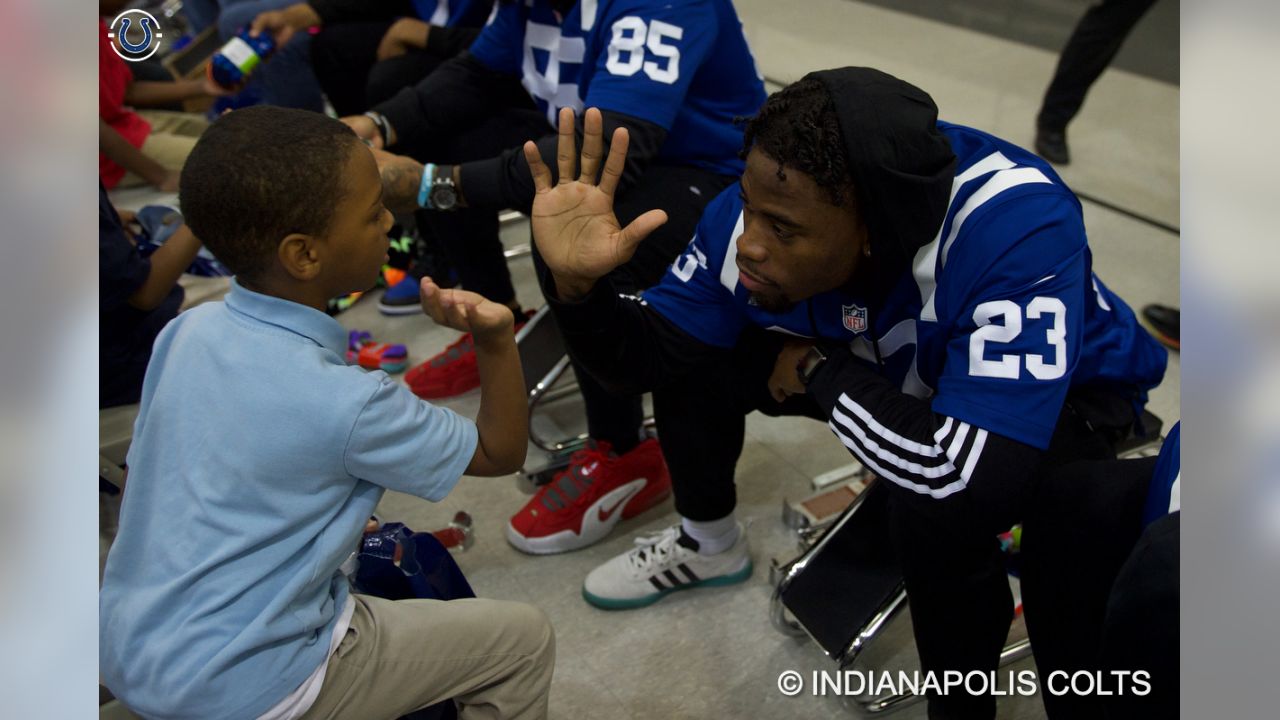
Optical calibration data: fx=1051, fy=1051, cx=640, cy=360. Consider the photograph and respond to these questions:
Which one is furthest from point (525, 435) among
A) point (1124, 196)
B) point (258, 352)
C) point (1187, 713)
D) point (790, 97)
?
point (1124, 196)

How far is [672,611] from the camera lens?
6.12 feet

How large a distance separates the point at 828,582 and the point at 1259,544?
1132mm

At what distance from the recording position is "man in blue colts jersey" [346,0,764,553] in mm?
1786

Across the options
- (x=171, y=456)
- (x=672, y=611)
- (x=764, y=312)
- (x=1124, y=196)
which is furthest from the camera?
(x=1124, y=196)

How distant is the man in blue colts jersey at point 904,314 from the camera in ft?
3.97

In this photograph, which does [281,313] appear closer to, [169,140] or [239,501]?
[239,501]

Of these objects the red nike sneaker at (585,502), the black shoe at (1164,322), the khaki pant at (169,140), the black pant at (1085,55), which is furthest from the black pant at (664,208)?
the khaki pant at (169,140)

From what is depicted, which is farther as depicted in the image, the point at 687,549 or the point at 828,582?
the point at 687,549

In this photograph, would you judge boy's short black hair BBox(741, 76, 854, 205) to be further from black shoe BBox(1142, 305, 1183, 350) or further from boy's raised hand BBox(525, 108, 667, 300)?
black shoe BBox(1142, 305, 1183, 350)

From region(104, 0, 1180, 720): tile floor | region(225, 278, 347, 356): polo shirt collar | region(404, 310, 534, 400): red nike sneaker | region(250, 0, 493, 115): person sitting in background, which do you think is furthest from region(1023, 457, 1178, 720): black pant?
region(250, 0, 493, 115): person sitting in background

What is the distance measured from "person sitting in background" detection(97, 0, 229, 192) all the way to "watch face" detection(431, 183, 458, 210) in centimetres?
113

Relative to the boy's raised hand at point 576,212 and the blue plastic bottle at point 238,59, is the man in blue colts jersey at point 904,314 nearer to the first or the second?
the boy's raised hand at point 576,212

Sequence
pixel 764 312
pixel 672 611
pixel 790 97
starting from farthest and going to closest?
pixel 672 611 → pixel 764 312 → pixel 790 97

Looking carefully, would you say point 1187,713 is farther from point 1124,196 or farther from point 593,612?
point 1124,196
